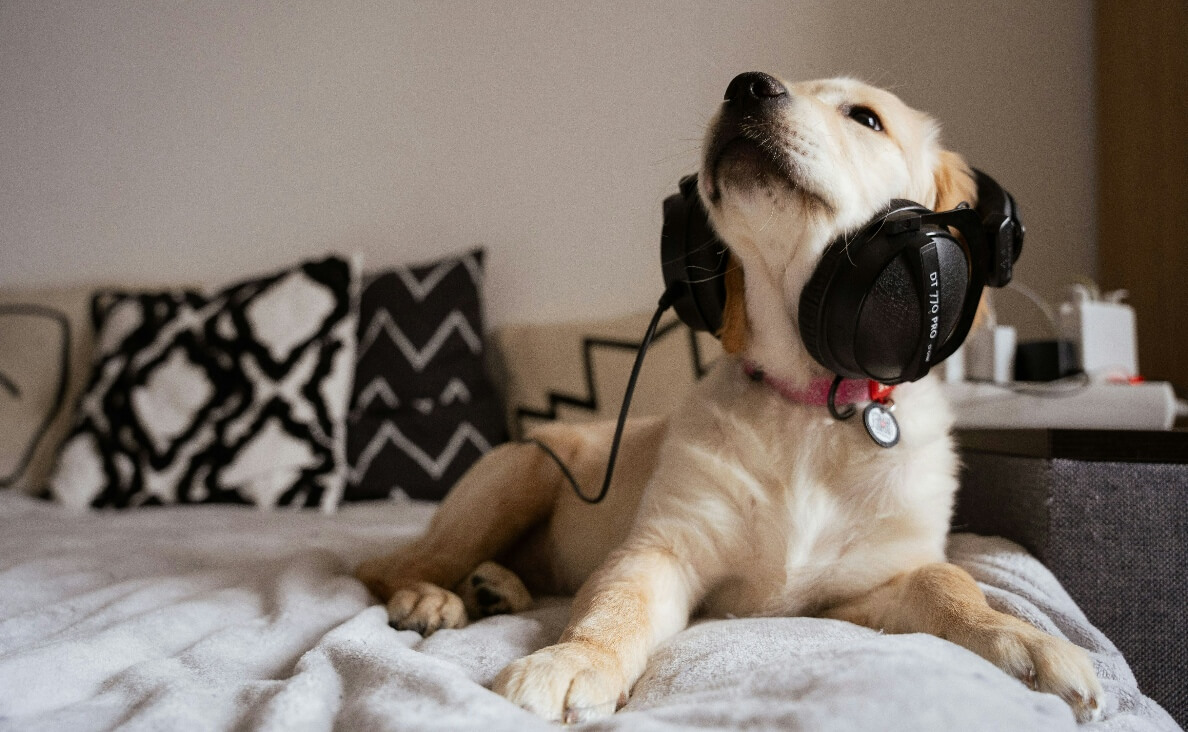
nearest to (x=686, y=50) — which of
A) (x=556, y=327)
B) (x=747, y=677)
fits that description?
(x=556, y=327)

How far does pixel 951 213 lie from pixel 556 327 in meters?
1.62

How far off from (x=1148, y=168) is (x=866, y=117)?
4.53 feet

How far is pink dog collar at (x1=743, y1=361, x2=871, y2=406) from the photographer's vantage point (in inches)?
40.7

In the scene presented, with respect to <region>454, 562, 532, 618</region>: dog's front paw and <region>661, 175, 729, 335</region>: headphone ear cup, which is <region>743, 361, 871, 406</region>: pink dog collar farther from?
<region>454, 562, 532, 618</region>: dog's front paw

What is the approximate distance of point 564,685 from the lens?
710 mm

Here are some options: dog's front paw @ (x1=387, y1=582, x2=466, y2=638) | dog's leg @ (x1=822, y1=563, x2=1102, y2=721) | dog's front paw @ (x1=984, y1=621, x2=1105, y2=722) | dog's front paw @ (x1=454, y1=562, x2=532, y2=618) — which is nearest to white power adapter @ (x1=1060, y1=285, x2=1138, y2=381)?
dog's leg @ (x1=822, y1=563, x2=1102, y2=721)

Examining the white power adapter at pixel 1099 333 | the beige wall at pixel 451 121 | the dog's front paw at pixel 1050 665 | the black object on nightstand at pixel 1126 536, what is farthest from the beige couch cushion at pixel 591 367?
the dog's front paw at pixel 1050 665

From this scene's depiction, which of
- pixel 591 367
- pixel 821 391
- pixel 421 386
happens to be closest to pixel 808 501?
pixel 821 391

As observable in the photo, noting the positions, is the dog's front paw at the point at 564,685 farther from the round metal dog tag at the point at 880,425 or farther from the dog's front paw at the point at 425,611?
the round metal dog tag at the point at 880,425

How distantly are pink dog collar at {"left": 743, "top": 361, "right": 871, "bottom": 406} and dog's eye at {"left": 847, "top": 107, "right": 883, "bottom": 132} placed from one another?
1.20ft

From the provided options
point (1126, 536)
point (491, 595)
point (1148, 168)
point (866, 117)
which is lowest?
point (491, 595)

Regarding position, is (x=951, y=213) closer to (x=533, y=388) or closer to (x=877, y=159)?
(x=877, y=159)

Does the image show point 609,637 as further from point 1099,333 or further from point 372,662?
point 1099,333

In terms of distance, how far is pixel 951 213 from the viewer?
92 centimetres
